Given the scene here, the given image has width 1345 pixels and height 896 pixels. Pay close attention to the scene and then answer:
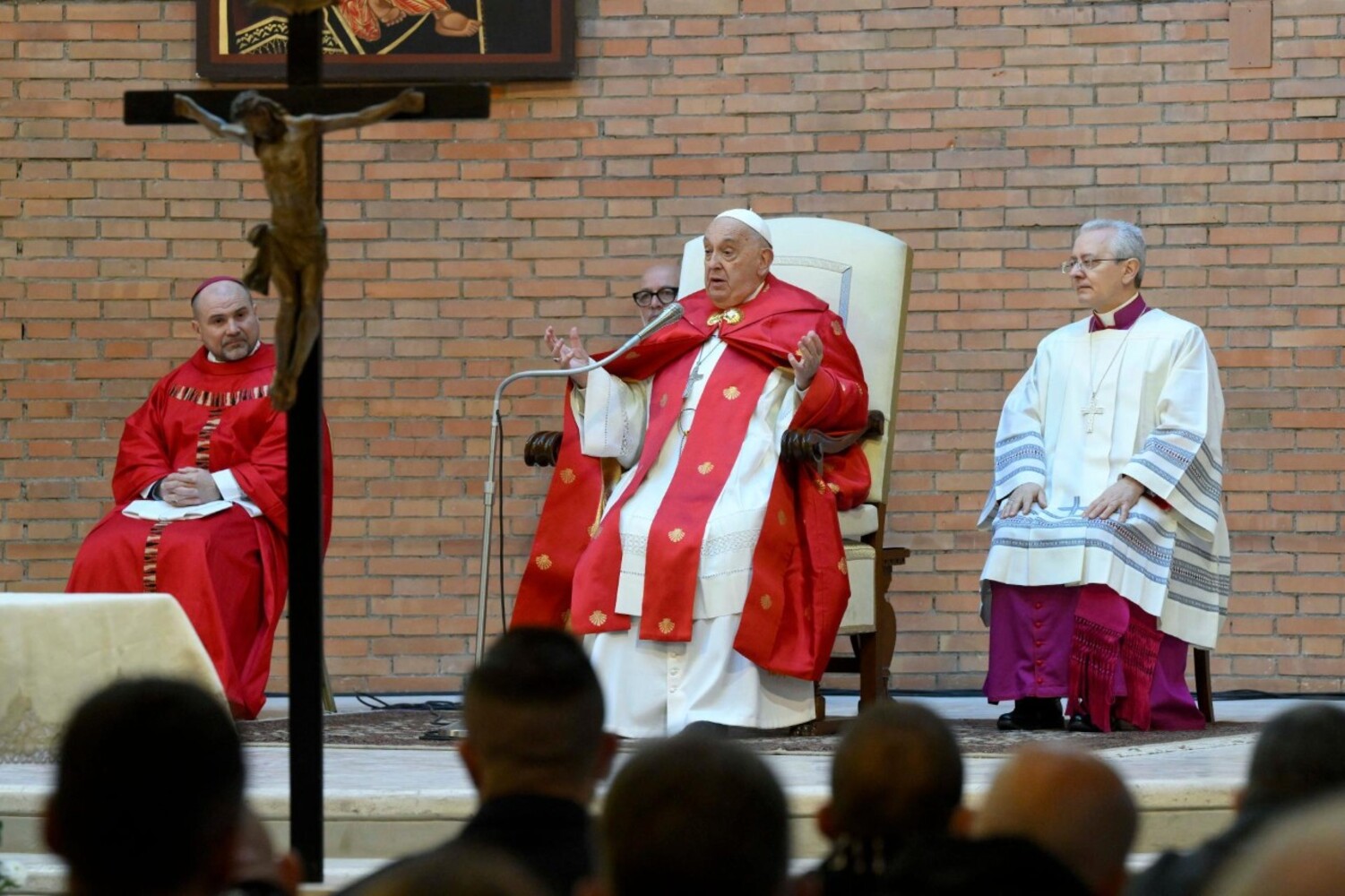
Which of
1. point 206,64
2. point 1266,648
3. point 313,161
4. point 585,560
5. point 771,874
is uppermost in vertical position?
point 206,64

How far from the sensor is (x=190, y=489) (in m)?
6.68

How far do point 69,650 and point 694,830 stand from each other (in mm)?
3816

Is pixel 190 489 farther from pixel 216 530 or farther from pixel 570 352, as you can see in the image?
pixel 570 352

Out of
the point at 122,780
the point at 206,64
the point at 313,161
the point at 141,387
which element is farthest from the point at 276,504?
the point at 122,780

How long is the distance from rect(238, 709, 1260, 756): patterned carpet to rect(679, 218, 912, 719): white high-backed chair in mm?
401

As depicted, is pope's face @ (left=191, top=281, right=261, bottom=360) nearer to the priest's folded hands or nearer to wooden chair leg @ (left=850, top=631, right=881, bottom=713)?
wooden chair leg @ (left=850, top=631, right=881, bottom=713)

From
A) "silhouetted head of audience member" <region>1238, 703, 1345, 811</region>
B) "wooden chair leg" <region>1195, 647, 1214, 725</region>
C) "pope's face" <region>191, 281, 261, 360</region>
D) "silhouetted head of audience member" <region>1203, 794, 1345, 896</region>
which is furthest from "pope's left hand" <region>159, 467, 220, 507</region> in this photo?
"silhouetted head of audience member" <region>1203, 794, 1345, 896</region>

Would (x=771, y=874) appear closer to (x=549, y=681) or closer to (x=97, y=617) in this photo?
(x=549, y=681)

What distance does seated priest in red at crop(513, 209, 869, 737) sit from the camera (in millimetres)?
6004

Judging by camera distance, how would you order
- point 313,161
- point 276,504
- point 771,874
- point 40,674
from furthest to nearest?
point 276,504 < point 40,674 < point 313,161 < point 771,874

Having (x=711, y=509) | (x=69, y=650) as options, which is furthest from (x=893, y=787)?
(x=711, y=509)

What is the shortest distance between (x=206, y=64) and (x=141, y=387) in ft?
4.39

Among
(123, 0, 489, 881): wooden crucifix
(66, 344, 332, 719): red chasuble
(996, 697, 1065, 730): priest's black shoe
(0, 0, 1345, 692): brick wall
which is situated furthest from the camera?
(0, 0, 1345, 692): brick wall

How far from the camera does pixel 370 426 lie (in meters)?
8.03
